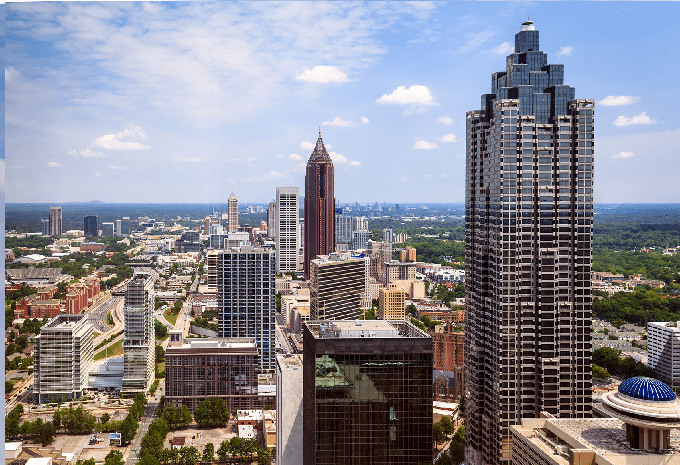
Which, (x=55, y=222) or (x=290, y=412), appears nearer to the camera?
(x=290, y=412)

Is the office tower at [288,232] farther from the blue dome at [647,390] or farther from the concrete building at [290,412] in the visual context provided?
the blue dome at [647,390]

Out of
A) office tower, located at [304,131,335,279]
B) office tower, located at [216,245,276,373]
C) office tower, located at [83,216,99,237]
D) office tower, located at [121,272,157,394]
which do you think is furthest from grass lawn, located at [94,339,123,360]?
office tower, located at [304,131,335,279]

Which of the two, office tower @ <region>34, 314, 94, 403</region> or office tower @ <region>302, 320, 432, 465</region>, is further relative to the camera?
office tower @ <region>34, 314, 94, 403</region>

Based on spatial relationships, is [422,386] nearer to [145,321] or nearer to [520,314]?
[520,314]

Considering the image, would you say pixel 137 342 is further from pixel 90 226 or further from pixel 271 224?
pixel 271 224

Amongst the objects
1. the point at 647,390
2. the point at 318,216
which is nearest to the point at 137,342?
the point at 647,390

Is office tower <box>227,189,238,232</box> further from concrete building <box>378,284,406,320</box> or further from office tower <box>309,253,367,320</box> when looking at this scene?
concrete building <box>378,284,406,320</box>
